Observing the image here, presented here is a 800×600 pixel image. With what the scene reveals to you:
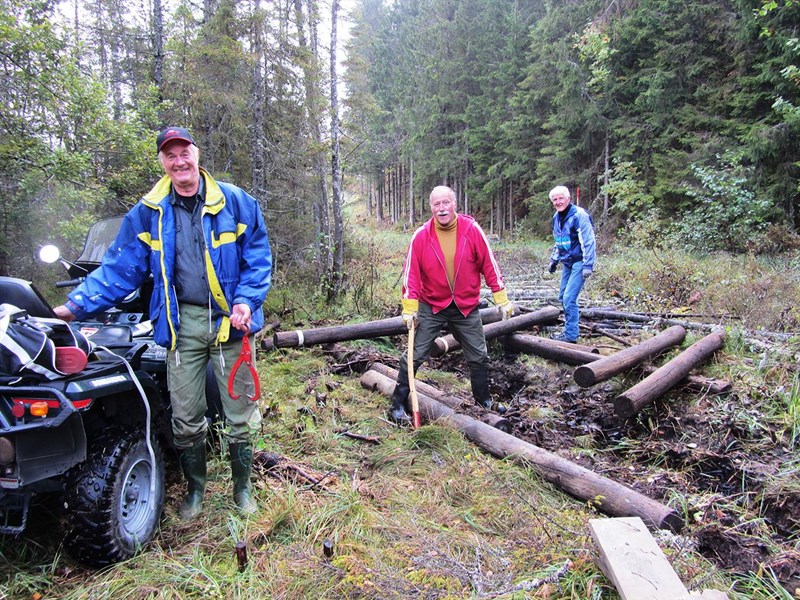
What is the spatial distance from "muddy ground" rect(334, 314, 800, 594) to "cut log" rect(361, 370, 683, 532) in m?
0.22

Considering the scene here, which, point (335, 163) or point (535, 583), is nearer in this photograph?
point (535, 583)

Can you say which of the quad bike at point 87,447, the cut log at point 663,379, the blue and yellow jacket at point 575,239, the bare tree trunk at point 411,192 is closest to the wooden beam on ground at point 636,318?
the cut log at point 663,379

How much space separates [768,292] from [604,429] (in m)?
5.18

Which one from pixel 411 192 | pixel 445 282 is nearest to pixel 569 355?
pixel 445 282

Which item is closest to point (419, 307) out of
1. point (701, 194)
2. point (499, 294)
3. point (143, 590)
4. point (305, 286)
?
point (499, 294)

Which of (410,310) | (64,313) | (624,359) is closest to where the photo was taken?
(64,313)

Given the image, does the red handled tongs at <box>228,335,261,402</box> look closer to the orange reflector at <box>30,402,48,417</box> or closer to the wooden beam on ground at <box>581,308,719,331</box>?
the orange reflector at <box>30,402,48,417</box>

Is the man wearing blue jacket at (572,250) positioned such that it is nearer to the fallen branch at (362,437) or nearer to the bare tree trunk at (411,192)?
the fallen branch at (362,437)

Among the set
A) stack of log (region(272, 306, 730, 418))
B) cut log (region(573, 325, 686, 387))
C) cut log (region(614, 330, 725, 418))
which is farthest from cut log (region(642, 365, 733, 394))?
cut log (region(573, 325, 686, 387))

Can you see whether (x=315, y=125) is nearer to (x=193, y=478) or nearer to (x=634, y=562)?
(x=193, y=478)

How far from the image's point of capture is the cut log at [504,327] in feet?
21.1

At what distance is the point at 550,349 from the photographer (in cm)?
648

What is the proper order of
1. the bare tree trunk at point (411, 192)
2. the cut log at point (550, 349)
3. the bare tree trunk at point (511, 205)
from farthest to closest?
the bare tree trunk at point (411, 192)
the bare tree trunk at point (511, 205)
the cut log at point (550, 349)

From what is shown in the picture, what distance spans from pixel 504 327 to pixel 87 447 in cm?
542
